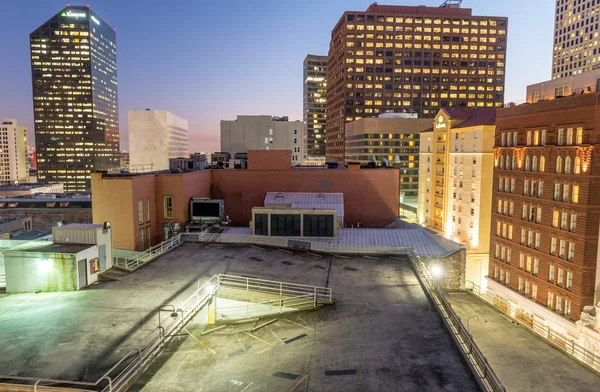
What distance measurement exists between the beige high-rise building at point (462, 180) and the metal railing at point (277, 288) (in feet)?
186

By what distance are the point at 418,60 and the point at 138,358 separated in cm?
17923

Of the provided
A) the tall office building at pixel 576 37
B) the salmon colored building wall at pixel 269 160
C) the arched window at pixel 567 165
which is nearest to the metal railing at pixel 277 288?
A: the salmon colored building wall at pixel 269 160

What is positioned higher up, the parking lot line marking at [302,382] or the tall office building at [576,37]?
the tall office building at [576,37]

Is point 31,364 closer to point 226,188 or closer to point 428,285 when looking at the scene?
point 428,285

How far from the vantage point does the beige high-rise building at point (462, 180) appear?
7556 centimetres

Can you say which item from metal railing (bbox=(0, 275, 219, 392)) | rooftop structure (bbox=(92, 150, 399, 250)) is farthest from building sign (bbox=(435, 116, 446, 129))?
metal railing (bbox=(0, 275, 219, 392))

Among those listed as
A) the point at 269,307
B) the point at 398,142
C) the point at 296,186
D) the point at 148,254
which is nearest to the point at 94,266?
the point at 148,254

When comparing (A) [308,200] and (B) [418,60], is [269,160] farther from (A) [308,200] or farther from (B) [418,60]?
(B) [418,60]

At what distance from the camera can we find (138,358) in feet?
56.5

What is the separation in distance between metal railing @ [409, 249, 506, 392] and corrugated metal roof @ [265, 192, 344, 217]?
19929mm

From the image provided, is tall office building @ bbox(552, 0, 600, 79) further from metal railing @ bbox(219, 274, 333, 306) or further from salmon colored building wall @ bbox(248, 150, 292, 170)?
metal railing @ bbox(219, 274, 333, 306)

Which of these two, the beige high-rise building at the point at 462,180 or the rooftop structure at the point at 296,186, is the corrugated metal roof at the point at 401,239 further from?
the beige high-rise building at the point at 462,180

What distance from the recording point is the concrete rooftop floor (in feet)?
53.8

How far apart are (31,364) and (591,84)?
56989mm
